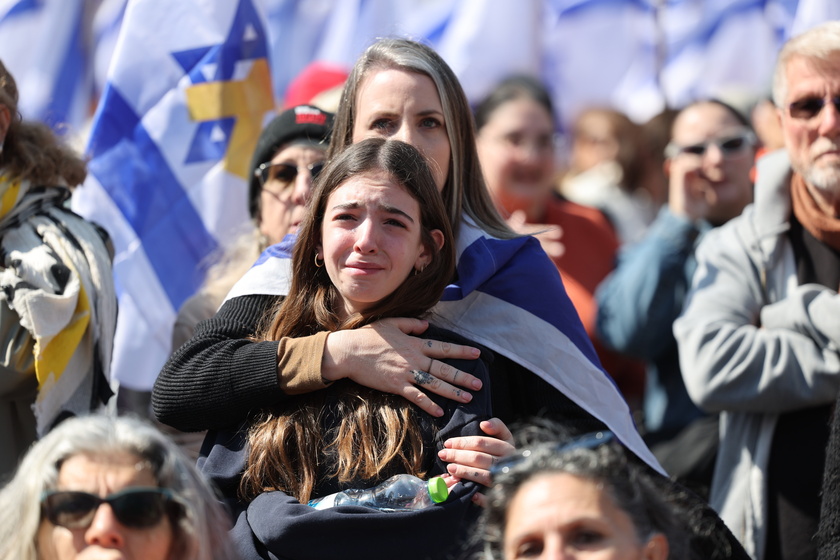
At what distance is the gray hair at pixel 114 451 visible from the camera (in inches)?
93.4

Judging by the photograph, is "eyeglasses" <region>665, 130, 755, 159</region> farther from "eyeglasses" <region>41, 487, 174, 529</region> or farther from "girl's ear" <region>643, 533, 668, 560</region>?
"eyeglasses" <region>41, 487, 174, 529</region>

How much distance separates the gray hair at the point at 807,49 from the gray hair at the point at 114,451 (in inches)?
95.5

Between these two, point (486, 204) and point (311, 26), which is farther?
point (311, 26)

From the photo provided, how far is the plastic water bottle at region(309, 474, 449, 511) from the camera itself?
279 centimetres

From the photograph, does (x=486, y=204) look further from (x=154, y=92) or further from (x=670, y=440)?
(x=154, y=92)

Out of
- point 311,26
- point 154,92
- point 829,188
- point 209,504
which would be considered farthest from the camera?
point 311,26

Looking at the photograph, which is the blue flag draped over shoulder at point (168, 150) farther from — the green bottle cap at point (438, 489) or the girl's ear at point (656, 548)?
the girl's ear at point (656, 548)

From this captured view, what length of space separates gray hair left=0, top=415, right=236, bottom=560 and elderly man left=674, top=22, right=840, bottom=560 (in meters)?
1.84

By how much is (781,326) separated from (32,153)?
7.76 ft

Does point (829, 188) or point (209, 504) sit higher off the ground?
point (829, 188)

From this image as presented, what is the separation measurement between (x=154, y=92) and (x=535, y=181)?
177 centimetres

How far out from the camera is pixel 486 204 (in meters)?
3.47

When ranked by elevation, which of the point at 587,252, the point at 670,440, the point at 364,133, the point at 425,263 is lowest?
the point at 670,440

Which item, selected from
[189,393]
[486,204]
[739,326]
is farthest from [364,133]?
[739,326]
